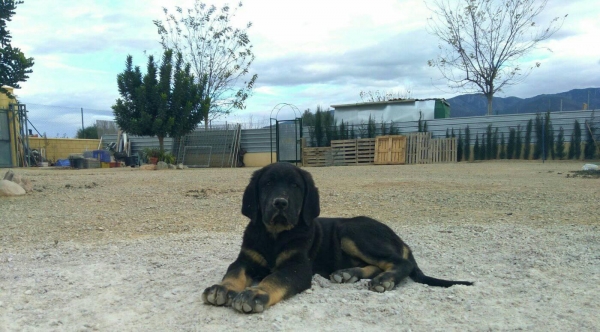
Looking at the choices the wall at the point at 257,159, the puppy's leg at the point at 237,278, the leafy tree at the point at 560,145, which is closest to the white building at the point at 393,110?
the wall at the point at 257,159

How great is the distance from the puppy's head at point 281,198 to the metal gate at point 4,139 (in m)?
29.6

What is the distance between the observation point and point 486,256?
5691 mm

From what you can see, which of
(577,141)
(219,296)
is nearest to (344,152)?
(577,141)

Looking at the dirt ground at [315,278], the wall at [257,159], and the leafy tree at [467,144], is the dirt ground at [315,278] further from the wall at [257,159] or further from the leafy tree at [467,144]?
the wall at [257,159]

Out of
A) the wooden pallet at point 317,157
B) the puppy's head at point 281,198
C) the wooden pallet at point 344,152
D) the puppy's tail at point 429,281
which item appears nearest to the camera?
the puppy's head at point 281,198

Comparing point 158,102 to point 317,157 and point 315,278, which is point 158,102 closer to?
point 317,157

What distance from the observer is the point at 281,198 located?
13.7 ft

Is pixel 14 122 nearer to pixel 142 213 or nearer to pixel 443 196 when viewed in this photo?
pixel 142 213

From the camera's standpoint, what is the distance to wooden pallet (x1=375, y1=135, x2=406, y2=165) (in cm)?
2986

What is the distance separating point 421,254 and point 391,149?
2463cm

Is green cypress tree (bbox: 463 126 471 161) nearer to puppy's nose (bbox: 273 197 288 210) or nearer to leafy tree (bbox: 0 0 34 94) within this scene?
leafy tree (bbox: 0 0 34 94)

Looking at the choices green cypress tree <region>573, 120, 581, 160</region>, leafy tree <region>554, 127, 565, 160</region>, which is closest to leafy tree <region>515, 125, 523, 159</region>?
leafy tree <region>554, 127, 565, 160</region>

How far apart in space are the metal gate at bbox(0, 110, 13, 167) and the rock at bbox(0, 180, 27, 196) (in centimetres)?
2053

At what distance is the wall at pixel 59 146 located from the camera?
34594 millimetres
